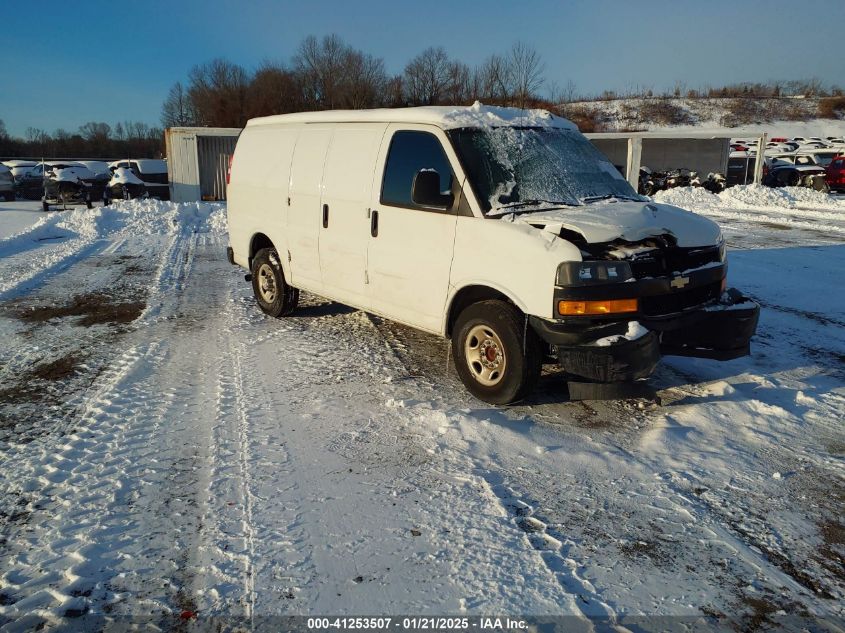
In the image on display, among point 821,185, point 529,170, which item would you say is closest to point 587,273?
point 529,170

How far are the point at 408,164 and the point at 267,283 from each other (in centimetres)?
295

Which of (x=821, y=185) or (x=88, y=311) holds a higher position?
(x=821, y=185)

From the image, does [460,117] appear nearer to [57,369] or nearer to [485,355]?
[485,355]

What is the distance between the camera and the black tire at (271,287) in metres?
7.28

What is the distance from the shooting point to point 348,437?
14.3ft

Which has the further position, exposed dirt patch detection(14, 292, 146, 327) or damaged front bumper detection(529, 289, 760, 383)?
exposed dirt patch detection(14, 292, 146, 327)

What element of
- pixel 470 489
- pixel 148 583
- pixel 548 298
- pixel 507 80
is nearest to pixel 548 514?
pixel 470 489

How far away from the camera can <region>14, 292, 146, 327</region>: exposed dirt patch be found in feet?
24.8

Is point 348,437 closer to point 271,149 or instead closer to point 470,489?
point 470,489

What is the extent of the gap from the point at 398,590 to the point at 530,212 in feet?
9.97

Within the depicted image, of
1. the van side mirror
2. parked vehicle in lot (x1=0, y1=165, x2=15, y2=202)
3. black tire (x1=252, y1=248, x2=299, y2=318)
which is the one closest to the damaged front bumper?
the van side mirror

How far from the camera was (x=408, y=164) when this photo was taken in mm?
5395

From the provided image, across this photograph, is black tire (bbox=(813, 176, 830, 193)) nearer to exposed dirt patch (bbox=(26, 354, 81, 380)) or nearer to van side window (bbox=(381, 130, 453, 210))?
van side window (bbox=(381, 130, 453, 210))

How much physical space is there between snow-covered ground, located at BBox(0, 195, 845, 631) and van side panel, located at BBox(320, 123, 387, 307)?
29.3 inches
